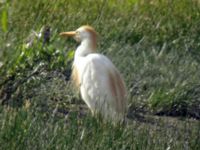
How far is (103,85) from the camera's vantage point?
7.08 meters

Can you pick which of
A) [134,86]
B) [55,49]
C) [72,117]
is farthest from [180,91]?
[72,117]

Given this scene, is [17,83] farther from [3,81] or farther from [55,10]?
[55,10]

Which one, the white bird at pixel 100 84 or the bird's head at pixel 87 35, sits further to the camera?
the bird's head at pixel 87 35

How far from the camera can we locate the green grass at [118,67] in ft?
17.5

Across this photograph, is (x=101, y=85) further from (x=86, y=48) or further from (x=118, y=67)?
(x=118, y=67)

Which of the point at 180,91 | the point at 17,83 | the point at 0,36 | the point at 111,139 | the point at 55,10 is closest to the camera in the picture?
the point at 111,139

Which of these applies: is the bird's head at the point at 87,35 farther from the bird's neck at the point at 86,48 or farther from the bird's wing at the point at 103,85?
the bird's wing at the point at 103,85

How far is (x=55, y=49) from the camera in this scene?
24.9 feet

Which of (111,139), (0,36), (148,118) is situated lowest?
(148,118)

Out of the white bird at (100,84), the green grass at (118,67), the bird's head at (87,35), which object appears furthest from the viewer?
the bird's head at (87,35)

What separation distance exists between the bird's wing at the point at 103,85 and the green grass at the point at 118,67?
0.62 feet

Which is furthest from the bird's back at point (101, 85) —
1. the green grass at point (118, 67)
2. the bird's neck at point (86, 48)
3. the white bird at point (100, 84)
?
the bird's neck at point (86, 48)

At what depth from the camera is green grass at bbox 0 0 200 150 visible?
5344 mm

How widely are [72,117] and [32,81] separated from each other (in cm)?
190
